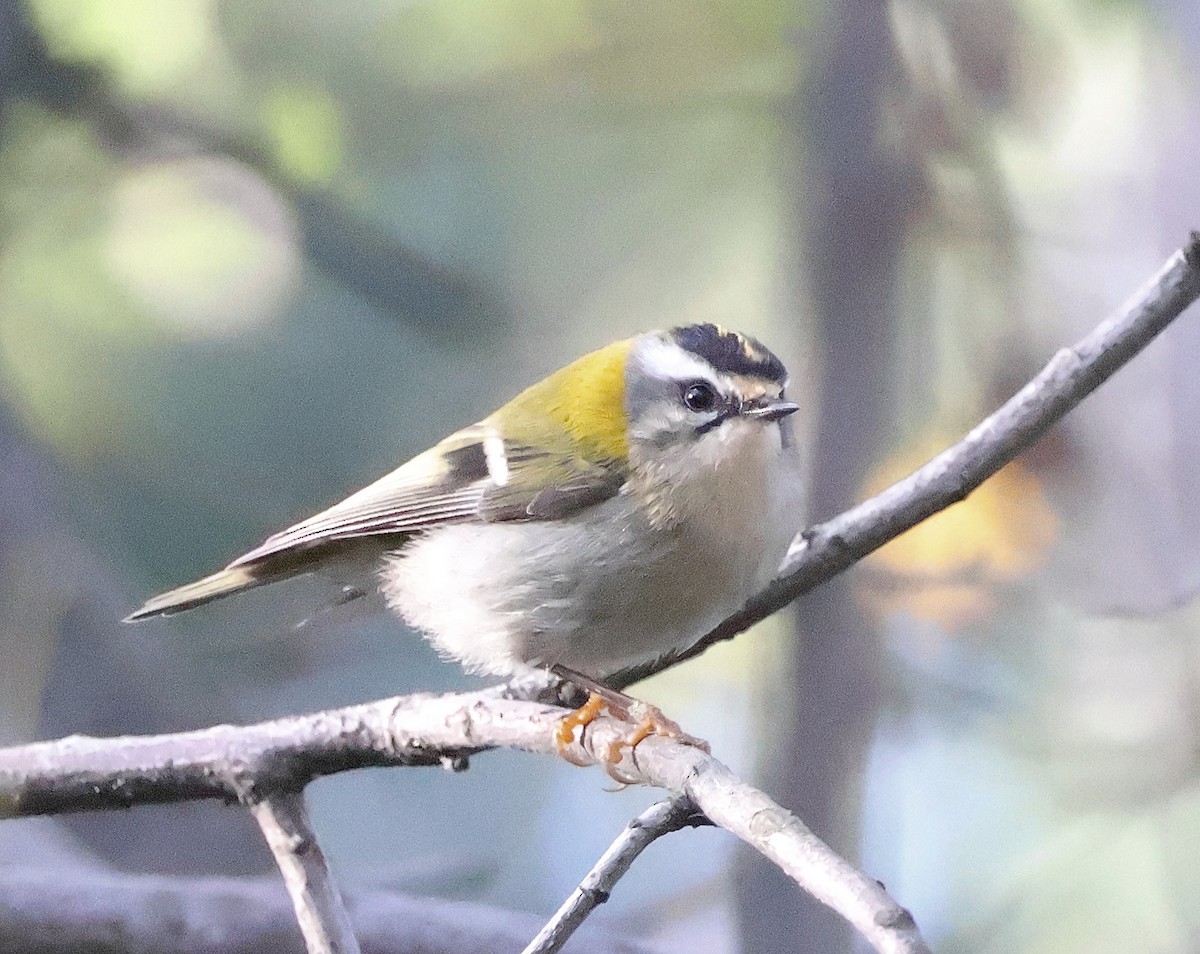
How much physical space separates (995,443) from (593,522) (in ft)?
1.09

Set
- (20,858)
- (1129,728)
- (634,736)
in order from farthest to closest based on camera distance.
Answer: (1129,728), (20,858), (634,736)

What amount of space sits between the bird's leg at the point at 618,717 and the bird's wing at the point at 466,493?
15cm

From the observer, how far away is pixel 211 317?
1.19m

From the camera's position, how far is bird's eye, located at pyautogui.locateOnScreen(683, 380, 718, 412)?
934 mm

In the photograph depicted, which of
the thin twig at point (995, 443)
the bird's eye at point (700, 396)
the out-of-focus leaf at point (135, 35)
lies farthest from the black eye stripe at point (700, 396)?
the out-of-focus leaf at point (135, 35)

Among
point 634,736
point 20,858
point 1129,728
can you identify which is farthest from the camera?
point 1129,728

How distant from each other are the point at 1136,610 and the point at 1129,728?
0.39 ft

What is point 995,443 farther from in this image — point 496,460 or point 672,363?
point 496,460

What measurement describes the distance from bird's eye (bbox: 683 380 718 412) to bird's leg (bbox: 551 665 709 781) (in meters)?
0.25

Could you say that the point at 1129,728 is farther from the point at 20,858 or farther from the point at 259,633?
the point at 20,858

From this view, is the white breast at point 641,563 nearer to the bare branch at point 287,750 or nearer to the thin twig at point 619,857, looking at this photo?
the bare branch at point 287,750

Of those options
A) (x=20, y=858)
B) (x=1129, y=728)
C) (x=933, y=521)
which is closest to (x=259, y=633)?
(x=20, y=858)

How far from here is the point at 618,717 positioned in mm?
932

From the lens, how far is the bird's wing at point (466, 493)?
94 cm
